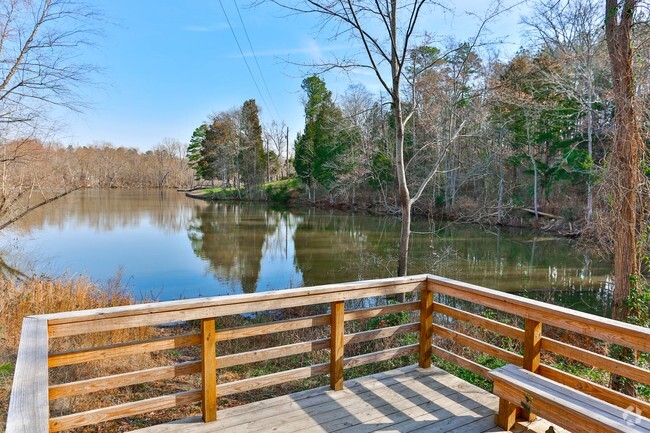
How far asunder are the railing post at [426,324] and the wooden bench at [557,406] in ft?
3.16

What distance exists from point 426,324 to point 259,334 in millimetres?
1555

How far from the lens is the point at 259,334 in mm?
2939

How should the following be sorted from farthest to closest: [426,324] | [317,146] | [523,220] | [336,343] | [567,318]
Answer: [317,146]
[523,220]
[426,324]
[336,343]
[567,318]

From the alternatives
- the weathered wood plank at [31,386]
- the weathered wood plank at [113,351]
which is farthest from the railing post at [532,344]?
the weathered wood plank at [31,386]

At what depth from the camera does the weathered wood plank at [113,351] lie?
7.62ft

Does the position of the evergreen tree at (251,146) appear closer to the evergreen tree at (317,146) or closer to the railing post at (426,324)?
the evergreen tree at (317,146)

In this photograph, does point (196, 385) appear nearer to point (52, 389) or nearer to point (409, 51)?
point (52, 389)

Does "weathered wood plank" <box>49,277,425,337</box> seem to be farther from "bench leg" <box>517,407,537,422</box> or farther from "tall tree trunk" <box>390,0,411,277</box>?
"tall tree trunk" <box>390,0,411,277</box>

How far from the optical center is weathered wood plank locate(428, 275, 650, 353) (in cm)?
231

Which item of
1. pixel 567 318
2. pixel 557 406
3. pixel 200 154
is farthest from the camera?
pixel 200 154

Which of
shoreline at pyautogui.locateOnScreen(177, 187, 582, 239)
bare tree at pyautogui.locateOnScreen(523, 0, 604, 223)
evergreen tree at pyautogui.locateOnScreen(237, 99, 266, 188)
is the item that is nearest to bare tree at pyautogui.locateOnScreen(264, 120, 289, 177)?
evergreen tree at pyautogui.locateOnScreen(237, 99, 266, 188)

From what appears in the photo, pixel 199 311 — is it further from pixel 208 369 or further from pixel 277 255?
pixel 277 255

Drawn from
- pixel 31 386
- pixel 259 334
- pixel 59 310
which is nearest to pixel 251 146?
pixel 59 310

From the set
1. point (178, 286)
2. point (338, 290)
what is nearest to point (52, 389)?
point (338, 290)
